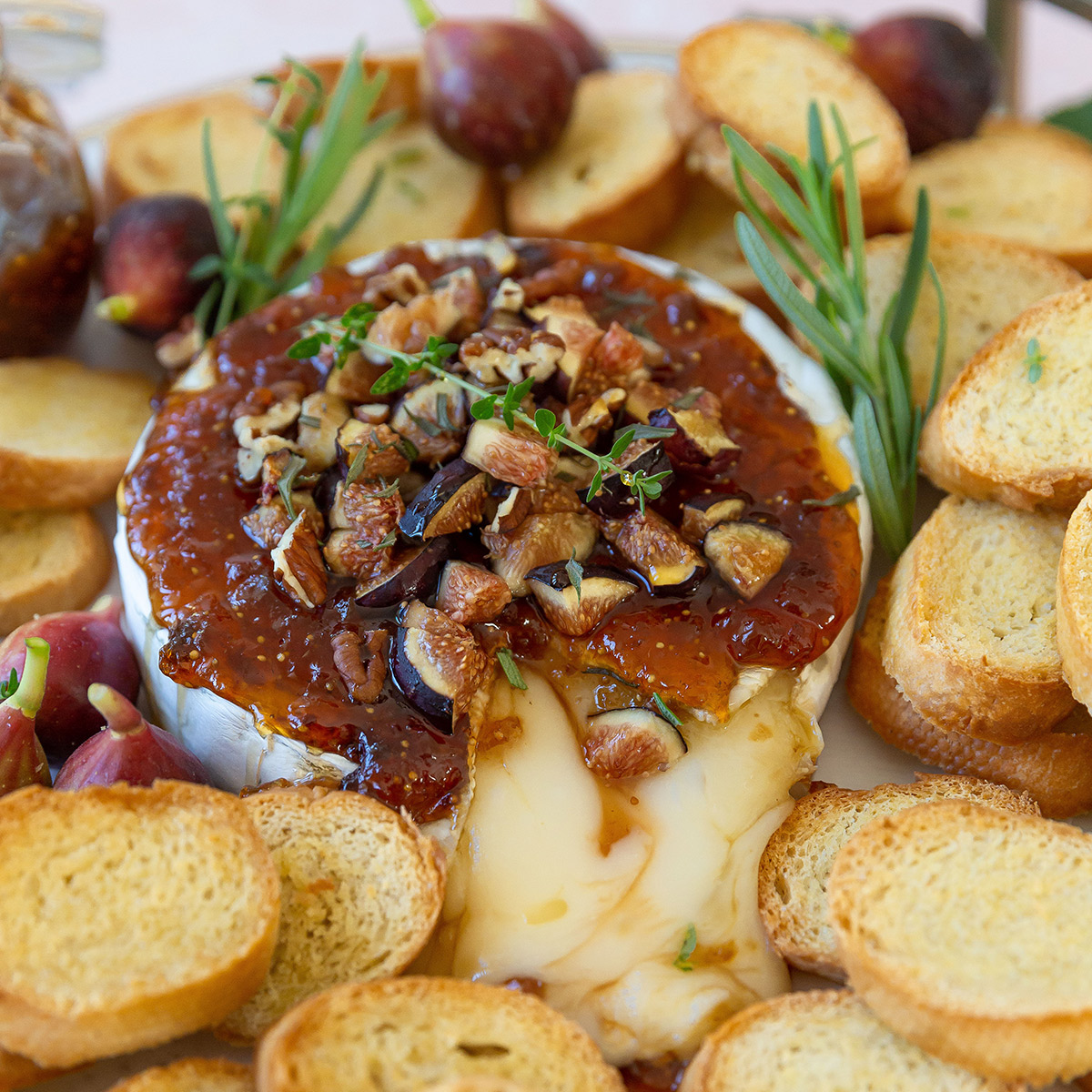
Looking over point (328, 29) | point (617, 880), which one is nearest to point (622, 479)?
point (617, 880)

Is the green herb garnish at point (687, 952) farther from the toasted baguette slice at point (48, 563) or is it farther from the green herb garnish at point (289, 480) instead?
the toasted baguette slice at point (48, 563)

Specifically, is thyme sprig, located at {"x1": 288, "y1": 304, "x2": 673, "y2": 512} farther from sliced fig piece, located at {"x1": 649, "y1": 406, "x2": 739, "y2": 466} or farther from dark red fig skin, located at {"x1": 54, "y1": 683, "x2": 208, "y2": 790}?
dark red fig skin, located at {"x1": 54, "y1": 683, "x2": 208, "y2": 790}

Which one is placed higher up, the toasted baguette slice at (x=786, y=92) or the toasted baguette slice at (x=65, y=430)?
the toasted baguette slice at (x=786, y=92)

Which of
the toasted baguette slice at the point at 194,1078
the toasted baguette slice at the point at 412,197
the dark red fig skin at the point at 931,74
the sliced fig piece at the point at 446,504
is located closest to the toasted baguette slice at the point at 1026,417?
the sliced fig piece at the point at 446,504

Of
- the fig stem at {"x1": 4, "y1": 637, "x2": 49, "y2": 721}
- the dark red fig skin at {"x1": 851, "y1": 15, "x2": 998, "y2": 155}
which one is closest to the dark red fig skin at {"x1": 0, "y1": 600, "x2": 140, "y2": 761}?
the fig stem at {"x1": 4, "y1": 637, "x2": 49, "y2": 721}

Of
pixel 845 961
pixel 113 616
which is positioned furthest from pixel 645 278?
pixel 845 961

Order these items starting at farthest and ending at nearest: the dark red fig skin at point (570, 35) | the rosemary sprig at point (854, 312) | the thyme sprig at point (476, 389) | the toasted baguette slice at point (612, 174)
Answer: the dark red fig skin at point (570, 35)
the toasted baguette slice at point (612, 174)
the rosemary sprig at point (854, 312)
the thyme sprig at point (476, 389)

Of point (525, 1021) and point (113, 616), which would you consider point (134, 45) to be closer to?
point (113, 616)
